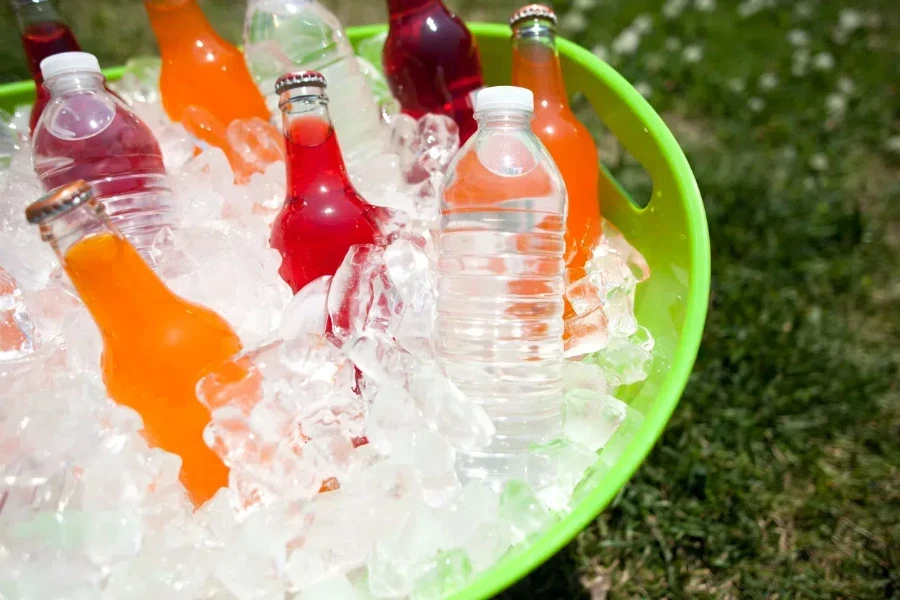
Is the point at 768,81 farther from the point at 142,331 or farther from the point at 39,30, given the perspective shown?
the point at 142,331

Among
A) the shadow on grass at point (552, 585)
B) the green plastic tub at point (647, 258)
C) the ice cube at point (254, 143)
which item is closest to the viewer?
the green plastic tub at point (647, 258)

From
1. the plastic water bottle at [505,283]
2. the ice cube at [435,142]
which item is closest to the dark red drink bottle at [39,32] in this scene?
the ice cube at [435,142]

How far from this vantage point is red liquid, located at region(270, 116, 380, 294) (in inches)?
40.6

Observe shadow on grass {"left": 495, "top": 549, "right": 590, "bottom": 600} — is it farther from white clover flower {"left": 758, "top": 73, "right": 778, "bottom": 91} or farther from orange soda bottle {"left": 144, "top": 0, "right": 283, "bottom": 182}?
white clover flower {"left": 758, "top": 73, "right": 778, "bottom": 91}

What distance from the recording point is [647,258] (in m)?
1.20

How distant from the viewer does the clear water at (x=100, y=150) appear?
106cm

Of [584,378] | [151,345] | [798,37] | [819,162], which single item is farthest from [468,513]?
[798,37]

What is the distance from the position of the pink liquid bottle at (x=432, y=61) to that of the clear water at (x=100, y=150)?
0.46 metres

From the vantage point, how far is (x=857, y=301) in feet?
6.38

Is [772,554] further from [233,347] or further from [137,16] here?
[137,16]

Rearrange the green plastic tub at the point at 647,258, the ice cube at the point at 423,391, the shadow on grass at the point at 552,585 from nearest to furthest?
the green plastic tub at the point at 647,258
the ice cube at the point at 423,391
the shadow on grass at the point at 552,585

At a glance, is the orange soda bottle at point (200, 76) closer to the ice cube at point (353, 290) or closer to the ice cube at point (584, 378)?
the ice cube at point (353, 290)

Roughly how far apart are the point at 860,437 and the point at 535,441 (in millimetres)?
1082

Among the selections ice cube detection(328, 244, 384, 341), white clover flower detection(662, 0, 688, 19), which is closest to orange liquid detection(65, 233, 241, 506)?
ice cube detection(328, 244, 384, 341)
